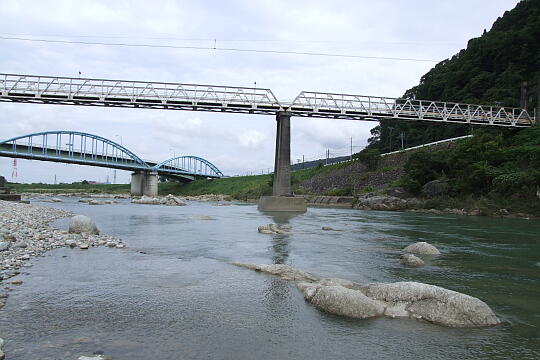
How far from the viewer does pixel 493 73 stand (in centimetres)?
8531

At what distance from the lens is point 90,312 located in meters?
8.67

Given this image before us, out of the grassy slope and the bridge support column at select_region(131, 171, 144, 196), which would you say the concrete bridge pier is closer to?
the bridge support column at select_region(131, 171, 144, 196)

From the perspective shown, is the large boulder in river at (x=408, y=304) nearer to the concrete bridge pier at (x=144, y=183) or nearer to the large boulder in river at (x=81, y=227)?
the large boulder in river at (x=81, y=227)

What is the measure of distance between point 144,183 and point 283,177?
81713 mm

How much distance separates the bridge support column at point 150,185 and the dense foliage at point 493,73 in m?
69.3

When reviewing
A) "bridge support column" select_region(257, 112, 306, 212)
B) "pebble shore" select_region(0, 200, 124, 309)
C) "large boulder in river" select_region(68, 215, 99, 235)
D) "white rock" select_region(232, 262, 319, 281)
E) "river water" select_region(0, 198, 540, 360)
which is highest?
"bridge support column" select_region(257, 112, 306, 212)

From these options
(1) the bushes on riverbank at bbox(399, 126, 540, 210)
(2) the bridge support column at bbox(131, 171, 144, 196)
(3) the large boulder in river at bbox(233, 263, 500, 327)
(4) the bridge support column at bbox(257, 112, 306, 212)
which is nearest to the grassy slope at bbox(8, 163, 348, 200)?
(2) the bridge support column at bbox(131, 171, 144, 196)

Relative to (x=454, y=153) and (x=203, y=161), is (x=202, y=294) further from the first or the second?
(x=203, y=161)

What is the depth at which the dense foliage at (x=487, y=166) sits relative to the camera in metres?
47.0

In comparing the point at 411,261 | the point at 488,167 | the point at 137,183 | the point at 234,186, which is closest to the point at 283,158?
the point at 488,167

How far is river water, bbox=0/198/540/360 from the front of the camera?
6984 mm

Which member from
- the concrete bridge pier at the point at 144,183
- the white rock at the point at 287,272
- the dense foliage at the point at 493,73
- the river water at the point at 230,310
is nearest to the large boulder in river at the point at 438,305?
the river water at the point at 230,310

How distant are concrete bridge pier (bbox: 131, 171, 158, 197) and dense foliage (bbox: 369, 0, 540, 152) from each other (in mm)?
69457

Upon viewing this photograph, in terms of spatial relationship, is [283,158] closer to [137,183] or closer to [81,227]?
[81,227]
